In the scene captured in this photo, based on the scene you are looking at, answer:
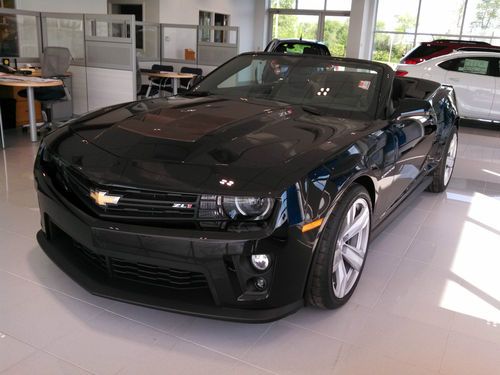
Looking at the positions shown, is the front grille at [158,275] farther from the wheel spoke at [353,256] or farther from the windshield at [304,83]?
the windshield at [304,83]

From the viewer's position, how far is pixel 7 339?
1.84 metres

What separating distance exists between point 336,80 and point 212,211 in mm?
1451

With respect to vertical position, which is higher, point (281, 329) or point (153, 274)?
point (153, 274)

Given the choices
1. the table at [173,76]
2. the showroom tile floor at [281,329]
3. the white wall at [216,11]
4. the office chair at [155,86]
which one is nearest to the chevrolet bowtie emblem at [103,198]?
the showroom tile floor at [281,329]

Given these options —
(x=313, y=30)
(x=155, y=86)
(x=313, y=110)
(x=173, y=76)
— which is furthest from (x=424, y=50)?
(x=313, y=30)

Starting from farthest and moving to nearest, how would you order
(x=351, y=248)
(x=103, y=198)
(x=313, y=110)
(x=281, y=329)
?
(x=313, y=110), (x=351, y=248), (x=281, y=329), (x=103, y=198)

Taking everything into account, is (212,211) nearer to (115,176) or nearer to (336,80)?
(115,176)

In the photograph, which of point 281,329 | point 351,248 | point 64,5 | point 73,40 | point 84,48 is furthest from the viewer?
point 64,5

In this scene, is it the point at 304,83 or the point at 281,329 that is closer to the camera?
the point at 281,329

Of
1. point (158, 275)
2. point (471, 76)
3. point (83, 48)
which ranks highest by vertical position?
point (83, 48)

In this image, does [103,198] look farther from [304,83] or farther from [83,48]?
[83,48]

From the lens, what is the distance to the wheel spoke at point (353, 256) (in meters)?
2.12

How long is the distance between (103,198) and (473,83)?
7379mm

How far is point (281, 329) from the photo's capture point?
6.56 feet
